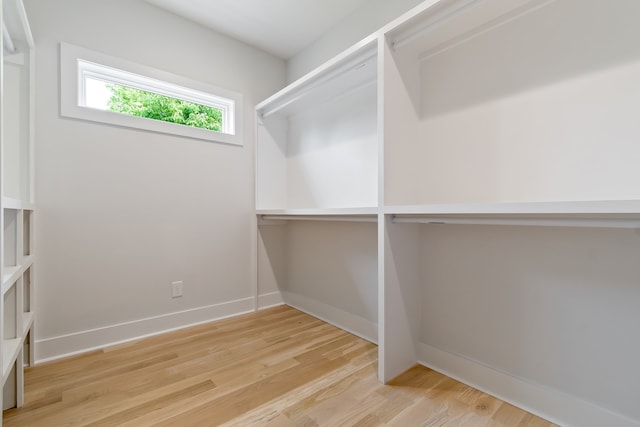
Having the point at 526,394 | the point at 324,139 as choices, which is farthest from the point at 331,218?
the point at 526,394

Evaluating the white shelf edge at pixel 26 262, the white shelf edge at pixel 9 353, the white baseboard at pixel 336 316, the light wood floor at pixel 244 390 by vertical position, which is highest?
the white shelf edge at pixel 26 262

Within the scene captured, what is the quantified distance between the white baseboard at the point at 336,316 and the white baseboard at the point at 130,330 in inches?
16.1

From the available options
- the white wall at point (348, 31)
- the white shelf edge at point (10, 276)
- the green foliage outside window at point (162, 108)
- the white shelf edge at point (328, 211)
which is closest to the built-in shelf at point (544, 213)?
the white shelf edge at point (328, 211)

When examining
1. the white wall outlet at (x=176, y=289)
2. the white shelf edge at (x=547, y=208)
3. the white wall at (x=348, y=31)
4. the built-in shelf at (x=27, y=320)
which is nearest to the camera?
the white shelf edge at (x=547, y=208)

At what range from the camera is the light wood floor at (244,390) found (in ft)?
4.01

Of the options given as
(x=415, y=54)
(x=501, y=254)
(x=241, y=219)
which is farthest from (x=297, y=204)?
(x=501, y=254)

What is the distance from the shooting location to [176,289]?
85.4 inches

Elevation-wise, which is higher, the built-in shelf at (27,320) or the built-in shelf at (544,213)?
the built-in shelf at (544,213)

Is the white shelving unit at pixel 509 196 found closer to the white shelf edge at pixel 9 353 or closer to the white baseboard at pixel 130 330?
the white baseboard at pixel 130 330

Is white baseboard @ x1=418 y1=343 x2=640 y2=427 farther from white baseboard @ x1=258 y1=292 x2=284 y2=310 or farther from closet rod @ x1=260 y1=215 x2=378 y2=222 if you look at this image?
white baseboard @ x1=258 y1=292 x2=284 y2=310

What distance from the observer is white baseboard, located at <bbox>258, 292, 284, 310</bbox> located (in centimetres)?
262

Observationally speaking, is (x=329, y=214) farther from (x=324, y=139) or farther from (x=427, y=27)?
(x=427, y=27)

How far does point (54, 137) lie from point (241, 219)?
50.5 inches

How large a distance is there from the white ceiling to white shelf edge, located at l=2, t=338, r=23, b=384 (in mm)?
2161
